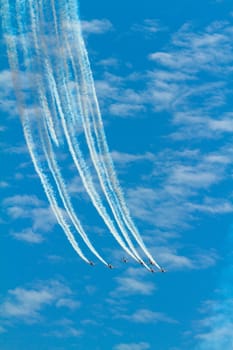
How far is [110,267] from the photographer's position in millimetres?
82062

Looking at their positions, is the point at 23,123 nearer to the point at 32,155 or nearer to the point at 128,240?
the point at 32,155

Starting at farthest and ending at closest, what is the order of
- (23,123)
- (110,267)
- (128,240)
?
(110,267), (128,240), (23,123)

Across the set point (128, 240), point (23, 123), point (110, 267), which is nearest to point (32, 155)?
point (23, 123)

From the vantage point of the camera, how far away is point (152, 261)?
271 feet

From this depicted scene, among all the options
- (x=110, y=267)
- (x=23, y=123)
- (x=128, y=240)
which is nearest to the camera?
(x=23, y=123)

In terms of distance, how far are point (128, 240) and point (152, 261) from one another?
6.73 meters

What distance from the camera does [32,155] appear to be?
6881 cm

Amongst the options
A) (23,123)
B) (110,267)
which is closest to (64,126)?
(23,123)

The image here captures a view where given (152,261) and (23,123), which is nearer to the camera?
(23,123)

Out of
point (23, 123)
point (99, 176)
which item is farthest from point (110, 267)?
point (23, 123)

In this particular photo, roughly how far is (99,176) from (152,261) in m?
12.8

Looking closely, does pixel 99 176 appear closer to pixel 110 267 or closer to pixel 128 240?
pixel 128 240

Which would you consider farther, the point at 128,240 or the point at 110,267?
the point at 110,267

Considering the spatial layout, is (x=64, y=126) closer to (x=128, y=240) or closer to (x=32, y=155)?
(x=32, y=155)
